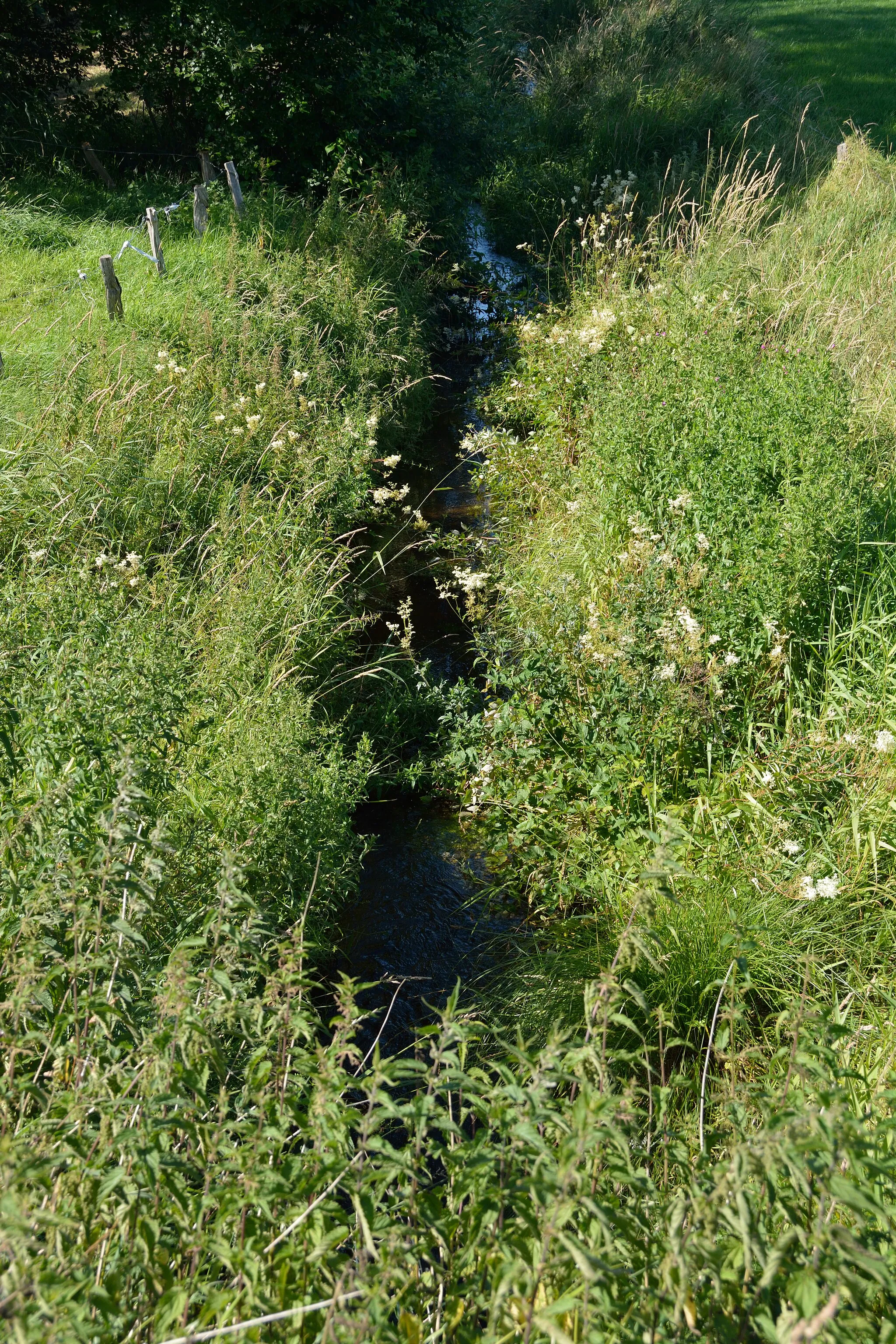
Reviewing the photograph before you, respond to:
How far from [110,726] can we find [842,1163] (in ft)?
7.97

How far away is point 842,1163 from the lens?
2.33m

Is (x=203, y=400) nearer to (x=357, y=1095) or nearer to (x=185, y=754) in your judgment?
(x=185, y=754)

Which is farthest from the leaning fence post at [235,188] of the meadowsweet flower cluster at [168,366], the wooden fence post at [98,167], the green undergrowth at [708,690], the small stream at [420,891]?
the green undergrowth at [708,690]

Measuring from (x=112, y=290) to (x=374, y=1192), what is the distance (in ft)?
22.1

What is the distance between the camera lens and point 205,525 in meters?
5.98

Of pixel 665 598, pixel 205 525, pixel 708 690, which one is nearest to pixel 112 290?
pixel 205 525

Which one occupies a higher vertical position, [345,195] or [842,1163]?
[345,195]

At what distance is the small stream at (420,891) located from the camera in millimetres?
4254

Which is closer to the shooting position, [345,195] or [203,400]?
[203,400]

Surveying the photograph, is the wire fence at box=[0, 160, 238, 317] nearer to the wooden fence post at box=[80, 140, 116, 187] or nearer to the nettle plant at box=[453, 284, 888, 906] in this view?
the wooden fence post at box=[80, 140, 116, 187]

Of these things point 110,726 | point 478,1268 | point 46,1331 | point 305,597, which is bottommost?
→ point 305,597

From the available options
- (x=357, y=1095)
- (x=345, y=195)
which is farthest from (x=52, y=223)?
(x=357, y=1095)

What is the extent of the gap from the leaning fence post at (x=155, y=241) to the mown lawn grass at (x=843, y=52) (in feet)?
33.6

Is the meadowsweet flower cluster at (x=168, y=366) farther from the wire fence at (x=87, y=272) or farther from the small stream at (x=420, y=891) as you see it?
the small stream at (x=420, y=891)
